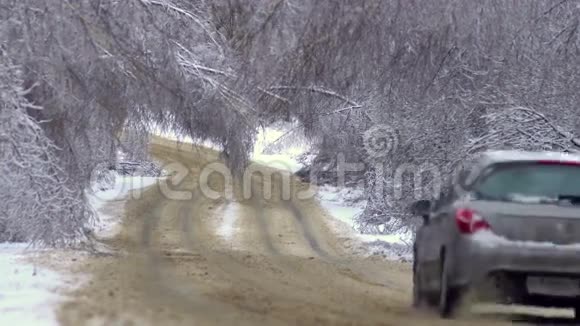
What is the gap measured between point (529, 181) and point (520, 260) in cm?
83

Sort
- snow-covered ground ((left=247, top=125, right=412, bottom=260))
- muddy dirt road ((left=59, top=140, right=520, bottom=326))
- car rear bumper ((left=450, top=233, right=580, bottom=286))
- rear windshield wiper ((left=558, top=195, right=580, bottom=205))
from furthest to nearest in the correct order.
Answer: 1. snow-covered ground ((left=247, top=125, right=412, bottom=260))
2. muddy dirt road ((left=59, top=140, right=520, bottom=326))
3. rear windshield wiper ((left=558, top=195, right=580, bottom=205))
4. car rear bumper ((left=450, top=233, right=580, bottom=286))

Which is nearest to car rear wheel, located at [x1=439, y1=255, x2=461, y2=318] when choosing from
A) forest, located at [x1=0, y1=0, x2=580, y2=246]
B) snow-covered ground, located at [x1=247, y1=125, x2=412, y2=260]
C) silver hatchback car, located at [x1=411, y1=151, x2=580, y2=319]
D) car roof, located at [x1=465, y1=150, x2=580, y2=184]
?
silver hatchback car, located at [x1=411, y1=151, x2=580, y2=319]

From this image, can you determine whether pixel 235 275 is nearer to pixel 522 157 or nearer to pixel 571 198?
pixel 522 157

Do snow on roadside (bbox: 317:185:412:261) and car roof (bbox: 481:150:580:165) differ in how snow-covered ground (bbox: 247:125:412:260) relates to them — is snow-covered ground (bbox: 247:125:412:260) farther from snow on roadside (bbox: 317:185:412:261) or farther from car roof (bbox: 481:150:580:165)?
car roof (bbox: 481:150:580:165)

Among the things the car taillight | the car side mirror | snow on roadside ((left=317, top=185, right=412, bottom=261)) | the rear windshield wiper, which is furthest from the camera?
snow on roadside ((left=317, top=185, right=412, bottom=261))

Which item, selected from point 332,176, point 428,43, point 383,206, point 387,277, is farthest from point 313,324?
point 332,176

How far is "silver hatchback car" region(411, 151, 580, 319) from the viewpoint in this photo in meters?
9.50

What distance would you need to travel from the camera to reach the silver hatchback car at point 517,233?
950 cm

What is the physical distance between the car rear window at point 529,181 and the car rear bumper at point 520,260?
0.53 m

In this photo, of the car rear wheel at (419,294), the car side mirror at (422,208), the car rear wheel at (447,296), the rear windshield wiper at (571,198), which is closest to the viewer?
the rear windshield wiper at (571,198)

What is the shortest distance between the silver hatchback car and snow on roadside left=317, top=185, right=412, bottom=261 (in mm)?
9450

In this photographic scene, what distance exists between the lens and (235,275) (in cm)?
1479

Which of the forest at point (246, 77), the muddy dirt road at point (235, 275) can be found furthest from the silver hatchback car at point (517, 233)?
the forest at point (246, 77)

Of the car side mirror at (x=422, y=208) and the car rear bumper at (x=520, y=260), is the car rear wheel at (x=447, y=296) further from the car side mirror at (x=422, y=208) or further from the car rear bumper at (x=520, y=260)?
the car side mirror at (x=422, y=208)
